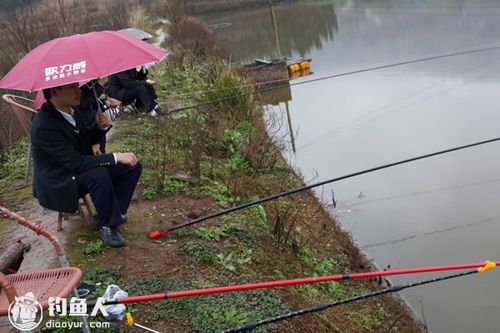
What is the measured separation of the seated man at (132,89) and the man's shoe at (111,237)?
3.52m

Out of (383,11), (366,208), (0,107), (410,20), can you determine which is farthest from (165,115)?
(383,11)

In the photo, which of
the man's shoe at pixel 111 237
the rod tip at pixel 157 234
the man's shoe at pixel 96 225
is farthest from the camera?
the rod tip at pixel 157 234

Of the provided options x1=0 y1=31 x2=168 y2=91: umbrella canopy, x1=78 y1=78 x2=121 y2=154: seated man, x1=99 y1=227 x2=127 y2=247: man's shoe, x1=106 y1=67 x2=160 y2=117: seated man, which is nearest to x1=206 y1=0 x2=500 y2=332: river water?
x1=106 y1=67 x2=160 y2=117: seated man

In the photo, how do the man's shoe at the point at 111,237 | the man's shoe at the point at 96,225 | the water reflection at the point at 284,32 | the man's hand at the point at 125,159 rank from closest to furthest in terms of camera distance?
the man's hand at the point at 125,159, the man's shoe at the point at 111,237, the man's shoe at the point at 96,225, the water reflection at the point at 284,32

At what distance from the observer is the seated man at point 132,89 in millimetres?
6824

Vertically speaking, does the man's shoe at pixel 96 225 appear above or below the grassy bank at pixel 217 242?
above

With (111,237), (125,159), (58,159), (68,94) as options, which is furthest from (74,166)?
(111,237)

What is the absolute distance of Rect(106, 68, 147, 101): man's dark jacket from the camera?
6820 millimetres

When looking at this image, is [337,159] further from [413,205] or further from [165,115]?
[165,115]

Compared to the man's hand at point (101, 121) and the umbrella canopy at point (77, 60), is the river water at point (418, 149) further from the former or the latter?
the umbrella canopy at point (77, 60)

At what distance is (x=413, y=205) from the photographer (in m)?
6.38

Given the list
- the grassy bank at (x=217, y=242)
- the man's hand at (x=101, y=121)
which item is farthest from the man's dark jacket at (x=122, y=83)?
the man's hand at (x=101, y=121)

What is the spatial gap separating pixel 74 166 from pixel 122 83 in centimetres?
389

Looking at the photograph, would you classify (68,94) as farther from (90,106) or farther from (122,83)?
(122,83)
